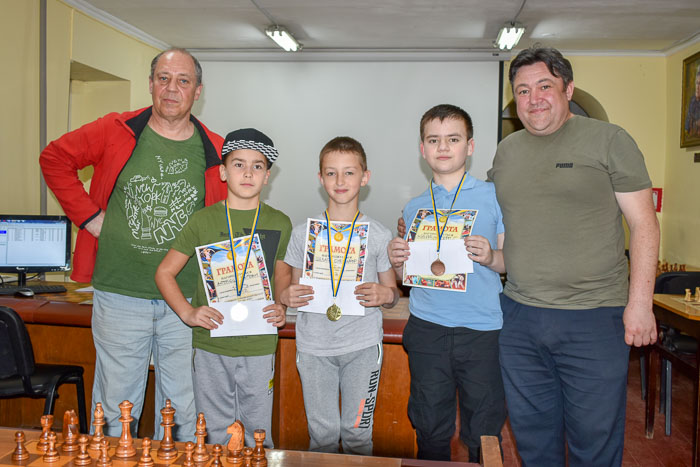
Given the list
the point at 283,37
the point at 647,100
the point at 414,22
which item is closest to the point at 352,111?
the point at 283,37

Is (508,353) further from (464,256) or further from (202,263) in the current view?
(202,263)

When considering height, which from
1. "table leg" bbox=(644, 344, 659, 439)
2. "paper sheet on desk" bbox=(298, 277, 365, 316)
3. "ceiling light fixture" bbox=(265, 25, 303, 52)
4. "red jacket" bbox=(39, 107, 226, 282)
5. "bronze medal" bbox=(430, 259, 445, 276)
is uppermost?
"ceiling light fixture" bbox=(265, 25, 303, 52)

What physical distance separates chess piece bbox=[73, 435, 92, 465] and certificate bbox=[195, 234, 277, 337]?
33.4 inches

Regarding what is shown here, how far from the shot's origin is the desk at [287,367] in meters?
2.75

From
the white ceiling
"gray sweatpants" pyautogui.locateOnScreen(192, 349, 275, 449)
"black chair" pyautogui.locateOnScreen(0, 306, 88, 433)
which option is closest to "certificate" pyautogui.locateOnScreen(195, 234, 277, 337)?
"gray sweatpants" pyautogui.locateOnScreen(192, 349, 275, 449)

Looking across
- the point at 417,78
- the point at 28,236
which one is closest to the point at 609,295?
the point at 28,236

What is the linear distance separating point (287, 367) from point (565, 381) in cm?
135

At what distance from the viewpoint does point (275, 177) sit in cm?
741

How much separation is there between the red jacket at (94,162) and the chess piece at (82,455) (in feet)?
4.06

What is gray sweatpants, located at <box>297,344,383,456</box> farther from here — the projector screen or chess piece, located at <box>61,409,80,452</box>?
the projector screen

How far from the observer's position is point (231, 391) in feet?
7.04

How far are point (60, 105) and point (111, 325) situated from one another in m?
3.70

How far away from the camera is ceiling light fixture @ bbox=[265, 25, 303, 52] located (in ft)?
19.7

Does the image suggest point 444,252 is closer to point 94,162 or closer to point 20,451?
point 20,451
